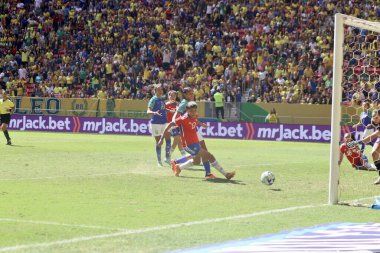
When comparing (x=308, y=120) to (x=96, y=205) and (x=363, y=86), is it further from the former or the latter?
(x=96, y=205)

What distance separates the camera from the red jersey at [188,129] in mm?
19156

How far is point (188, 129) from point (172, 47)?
3063 cm

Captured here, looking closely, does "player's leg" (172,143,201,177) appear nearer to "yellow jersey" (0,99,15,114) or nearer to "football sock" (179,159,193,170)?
"football sock" (179,159,193,170)

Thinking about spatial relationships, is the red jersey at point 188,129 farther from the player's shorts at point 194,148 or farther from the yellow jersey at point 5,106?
the yellow jersey at point 5,106

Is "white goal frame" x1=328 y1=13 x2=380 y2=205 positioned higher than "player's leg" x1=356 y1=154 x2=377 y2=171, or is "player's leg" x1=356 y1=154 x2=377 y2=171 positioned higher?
"white goal frame" x1=328 y1=13 x2=380 y2=205

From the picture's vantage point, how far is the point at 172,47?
4947cm

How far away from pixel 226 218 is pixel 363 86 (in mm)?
13375

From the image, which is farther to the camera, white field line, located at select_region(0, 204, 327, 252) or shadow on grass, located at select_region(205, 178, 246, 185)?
shadow on grass, located at select_region(205, 178, 246, 185)

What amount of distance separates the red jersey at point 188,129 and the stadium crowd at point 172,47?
75.9 feet

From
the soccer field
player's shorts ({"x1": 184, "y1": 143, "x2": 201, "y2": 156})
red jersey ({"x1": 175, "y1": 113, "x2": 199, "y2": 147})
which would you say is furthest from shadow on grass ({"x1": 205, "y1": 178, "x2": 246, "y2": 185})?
red jersey ({"x1": 175, "y1": 113, "x2": 199, "y2": 147})

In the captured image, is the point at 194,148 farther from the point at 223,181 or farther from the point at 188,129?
the point at 223,181

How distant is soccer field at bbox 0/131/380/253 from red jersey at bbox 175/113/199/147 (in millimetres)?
859

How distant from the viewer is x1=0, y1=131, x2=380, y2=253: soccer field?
34.4ft

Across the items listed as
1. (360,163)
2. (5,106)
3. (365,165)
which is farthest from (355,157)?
(5,106)
